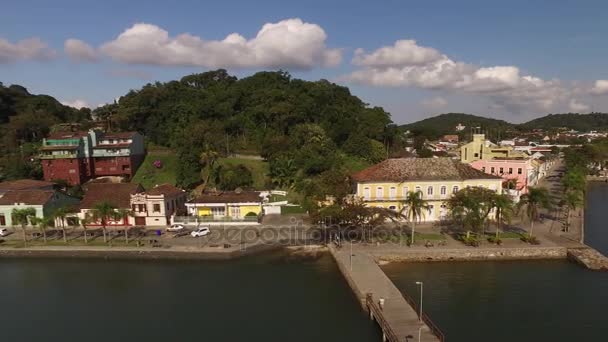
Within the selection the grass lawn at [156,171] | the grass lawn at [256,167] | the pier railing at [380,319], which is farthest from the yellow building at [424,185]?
Result: the grass lawn at [156,171]

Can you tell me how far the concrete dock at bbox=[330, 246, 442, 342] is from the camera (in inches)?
882

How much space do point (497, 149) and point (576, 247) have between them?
131 ft

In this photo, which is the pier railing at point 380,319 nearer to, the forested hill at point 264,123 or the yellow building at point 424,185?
the yellow building at point 424,185

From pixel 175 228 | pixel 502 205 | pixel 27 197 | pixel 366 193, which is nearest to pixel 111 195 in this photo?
pixel 27 197

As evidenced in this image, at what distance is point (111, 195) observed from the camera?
1919 inches

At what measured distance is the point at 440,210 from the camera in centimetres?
4591

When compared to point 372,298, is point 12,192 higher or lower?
higher

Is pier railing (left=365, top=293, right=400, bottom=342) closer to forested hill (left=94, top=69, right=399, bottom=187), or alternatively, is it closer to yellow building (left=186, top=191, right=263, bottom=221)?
yellow building (left=186, top=191, right=263, bottom=221)

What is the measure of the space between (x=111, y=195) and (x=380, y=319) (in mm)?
38352

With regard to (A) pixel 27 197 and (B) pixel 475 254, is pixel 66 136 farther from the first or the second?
(B) pixel 475 254

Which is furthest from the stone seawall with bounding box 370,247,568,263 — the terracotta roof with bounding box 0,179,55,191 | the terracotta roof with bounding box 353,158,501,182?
the terracotta roof with bounding box 0,179,55,191

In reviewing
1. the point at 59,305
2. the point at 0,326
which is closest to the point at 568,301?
the point at 59,305

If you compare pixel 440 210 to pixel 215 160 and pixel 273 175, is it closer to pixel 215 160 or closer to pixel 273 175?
pixel 273 175

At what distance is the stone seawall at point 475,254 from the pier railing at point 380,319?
965cm
